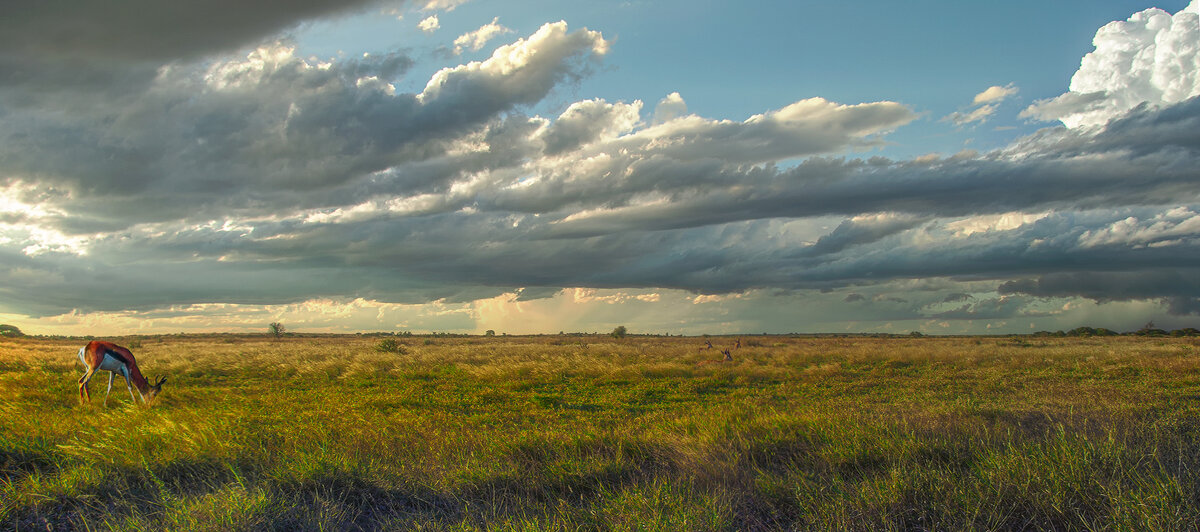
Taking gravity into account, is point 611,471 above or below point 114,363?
below

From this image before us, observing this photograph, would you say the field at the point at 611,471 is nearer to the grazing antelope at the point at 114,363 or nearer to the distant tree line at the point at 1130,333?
the grazing antelope at the point at 114,363

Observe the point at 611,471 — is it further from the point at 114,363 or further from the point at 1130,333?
the point at 1130,333

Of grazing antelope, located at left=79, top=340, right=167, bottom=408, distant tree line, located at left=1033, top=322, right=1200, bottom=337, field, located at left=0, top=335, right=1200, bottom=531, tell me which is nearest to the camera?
field, located at left=0, top=335, right=1200, bottom=531

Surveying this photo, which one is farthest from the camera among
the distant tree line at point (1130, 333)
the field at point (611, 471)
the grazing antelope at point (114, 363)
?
the distant tree line at point (1130, 333)

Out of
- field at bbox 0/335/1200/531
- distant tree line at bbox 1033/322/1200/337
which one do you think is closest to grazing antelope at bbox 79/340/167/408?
field at bbox 0/335/1200/531

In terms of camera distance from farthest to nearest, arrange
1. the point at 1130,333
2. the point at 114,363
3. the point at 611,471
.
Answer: the point at 1130,333
the point at 114,363
the point at 611,471

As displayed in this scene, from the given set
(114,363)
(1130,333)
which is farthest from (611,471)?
(1130,333)

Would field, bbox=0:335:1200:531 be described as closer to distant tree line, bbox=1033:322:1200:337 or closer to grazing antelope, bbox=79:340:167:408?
grazing antelope, bbox=79:340:167:408

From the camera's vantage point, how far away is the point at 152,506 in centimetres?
556

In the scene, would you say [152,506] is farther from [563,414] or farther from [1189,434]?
[1189,434]

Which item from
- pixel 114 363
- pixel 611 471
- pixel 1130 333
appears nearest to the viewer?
pixel 611 471

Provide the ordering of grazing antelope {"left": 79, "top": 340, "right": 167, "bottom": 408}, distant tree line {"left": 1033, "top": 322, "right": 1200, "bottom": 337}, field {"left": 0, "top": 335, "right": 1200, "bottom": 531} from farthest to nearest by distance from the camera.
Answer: distant tree line {"left": 1033, "top": 322, "right": 1200, "bottom": 337} → grazing antelope {"left": 79, "top": 340, "right": 167, "bottom": 408} → field {"left": 0, "top": 335, "right": 1200, "bottom": 531}

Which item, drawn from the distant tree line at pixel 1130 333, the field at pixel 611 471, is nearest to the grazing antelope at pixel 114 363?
the field at pixel 611 471

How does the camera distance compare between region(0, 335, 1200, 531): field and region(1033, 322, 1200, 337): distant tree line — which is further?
region(1033, 322, 1200, 337): distant tree line
